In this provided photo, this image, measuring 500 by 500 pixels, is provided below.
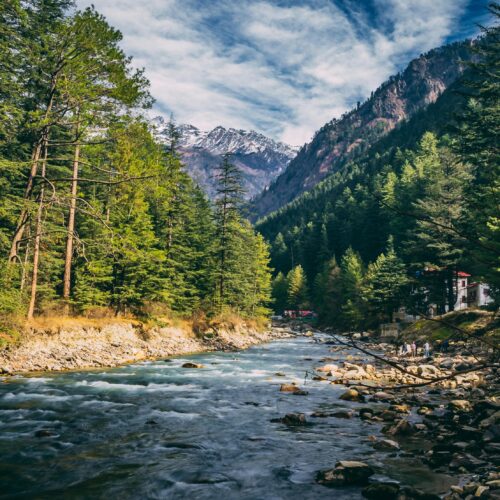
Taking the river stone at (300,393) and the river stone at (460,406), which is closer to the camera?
the river stone at (460,406)

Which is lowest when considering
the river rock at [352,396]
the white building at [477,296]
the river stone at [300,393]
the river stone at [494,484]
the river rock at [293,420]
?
the river stone at [300,393]

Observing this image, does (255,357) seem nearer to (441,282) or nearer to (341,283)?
(441,282)

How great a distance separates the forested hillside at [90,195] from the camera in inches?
658

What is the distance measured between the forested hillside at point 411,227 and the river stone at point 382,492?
325 cm

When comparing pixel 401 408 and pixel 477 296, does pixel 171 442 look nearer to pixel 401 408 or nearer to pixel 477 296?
pixel 401 408

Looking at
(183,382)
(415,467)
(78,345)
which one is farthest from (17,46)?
(415,467)

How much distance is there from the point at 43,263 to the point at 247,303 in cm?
2754

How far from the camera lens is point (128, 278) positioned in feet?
103

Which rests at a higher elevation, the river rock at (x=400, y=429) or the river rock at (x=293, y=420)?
the river rock at (x=400, y=429)

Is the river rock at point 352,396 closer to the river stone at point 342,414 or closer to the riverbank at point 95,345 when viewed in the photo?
the river stone at point 342,414

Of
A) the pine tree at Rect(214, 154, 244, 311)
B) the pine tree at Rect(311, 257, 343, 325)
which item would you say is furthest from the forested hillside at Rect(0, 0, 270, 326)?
the pine tree at Rect(311, 257, 343, 325)

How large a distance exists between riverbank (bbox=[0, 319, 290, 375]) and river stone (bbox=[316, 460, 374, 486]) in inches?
641

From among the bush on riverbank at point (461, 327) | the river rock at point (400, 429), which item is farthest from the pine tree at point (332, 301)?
the river rock at point (400, 429)

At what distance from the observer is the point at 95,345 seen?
24.5 meters
